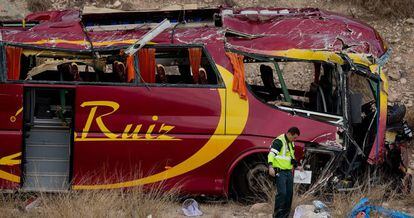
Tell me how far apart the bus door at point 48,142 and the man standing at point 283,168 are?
244 centimetres

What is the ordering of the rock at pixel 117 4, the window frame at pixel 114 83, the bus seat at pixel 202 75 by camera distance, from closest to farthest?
the window frame at pixel 114 83 → the bus seat at pixel 202 75 → the rock at pixel 117 4

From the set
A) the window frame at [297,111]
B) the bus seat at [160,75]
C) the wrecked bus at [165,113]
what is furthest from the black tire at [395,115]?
the bus seat at [160,75]

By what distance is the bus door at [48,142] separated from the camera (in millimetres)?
7945

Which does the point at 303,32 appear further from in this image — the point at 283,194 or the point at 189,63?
the point at 283,194

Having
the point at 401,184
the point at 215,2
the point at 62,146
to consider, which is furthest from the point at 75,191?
the point at 215,2

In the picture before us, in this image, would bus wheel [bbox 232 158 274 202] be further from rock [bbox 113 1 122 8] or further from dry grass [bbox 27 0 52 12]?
dry grass [bbox 27 0 52 12]

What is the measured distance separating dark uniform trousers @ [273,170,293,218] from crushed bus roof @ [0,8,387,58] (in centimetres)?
167

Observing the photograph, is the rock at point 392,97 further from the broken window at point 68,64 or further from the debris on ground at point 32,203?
the debris on ground at point 32,203

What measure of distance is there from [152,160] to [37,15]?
8.67ft

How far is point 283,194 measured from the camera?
7.21m

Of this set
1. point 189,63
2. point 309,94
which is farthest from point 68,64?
point 309,94

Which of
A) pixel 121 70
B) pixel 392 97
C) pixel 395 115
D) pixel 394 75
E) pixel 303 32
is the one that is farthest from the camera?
pixel 394 75

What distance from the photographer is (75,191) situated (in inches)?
308

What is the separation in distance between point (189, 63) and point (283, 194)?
7.00ft
